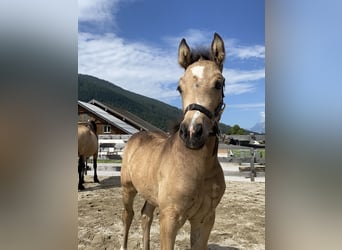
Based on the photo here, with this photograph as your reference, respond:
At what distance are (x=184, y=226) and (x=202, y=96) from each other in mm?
2149

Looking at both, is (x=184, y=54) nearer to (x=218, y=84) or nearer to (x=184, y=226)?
(x=218, y=84)

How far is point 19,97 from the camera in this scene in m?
0.52

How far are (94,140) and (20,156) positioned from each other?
17.9ft

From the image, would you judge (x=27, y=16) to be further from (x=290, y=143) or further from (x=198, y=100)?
(x=198, y=100)

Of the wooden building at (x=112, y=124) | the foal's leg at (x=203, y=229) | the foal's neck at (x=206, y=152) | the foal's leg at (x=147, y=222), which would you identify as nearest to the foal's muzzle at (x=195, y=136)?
the foal's neck at (x=206, y=152)

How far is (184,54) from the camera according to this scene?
4.80 feet

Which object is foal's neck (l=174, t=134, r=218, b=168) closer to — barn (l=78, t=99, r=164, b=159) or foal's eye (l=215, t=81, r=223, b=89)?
foal's eye (l=215, t=81, r=223, b=89)

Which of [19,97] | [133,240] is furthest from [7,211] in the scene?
[133,240]

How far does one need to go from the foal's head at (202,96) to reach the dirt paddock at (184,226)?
167 centimetres

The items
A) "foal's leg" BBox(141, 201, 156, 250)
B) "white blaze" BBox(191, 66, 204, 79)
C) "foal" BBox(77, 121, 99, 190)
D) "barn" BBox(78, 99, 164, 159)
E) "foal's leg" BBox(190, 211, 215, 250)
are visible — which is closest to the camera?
"white blaze" BBox(191, 66, 204, 79)

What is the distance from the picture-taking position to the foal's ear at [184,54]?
145cm

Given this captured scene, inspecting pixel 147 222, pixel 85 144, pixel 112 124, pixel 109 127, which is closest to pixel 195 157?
pixel 147 222

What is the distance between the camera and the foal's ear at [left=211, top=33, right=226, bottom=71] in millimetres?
1392

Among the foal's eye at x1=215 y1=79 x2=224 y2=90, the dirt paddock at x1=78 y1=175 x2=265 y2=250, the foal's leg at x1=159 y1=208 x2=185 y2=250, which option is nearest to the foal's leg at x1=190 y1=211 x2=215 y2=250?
the foal's leg at x1=159 y1=208 x2=185 y2=250
